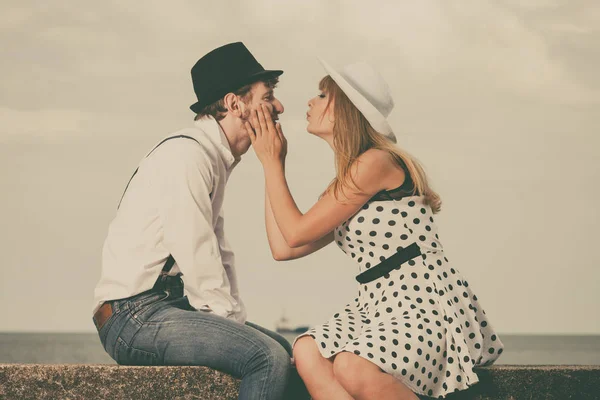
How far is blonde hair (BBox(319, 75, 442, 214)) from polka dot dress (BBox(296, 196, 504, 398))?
0.36ft

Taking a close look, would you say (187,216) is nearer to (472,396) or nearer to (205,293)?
(205,293)

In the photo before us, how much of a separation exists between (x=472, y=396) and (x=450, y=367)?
298 millimetres

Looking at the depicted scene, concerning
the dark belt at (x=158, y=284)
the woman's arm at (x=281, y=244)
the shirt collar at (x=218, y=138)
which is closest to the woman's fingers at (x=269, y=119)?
the shirt collar at (x=218, y=138)

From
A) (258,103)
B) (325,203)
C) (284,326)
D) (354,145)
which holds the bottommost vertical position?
(284,326)

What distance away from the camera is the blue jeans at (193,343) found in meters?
4.18

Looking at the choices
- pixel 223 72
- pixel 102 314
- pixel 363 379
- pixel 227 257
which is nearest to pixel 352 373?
pixel 363 379

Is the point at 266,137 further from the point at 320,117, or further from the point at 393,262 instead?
the point at 393,262

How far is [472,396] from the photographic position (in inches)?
176

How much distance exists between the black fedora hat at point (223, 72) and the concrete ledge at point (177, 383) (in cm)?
159

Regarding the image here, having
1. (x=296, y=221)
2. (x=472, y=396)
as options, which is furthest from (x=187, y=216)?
(x=472, y=396)

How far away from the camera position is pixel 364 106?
466 cm

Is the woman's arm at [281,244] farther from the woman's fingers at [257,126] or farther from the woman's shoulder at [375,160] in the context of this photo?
the woman's shoulder at [375,160]

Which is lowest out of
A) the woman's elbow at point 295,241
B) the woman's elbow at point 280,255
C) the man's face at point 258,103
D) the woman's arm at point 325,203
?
the woman's elbow at point 280,255

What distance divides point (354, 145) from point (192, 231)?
0.96m
